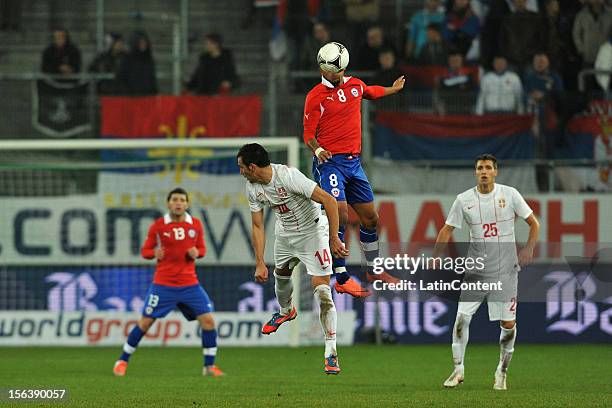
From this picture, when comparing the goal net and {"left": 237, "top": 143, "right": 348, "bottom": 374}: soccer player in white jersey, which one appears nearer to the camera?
{"left": 237, "top": 143, "right": 348, "bottom": 374}: soccer player in white jersey

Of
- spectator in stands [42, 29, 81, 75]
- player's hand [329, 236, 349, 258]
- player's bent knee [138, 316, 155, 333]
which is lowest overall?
player's bent knee [138, 316, 155, 333]

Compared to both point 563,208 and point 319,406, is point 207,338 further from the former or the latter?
point 563,208

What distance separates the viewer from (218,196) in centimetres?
2152

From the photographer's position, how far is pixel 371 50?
22062 millimetres

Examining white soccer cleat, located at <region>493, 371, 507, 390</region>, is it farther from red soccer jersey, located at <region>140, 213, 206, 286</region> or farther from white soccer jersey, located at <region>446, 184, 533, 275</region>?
red soccer jersey, located at <region>140, 213, 206, 286</region>

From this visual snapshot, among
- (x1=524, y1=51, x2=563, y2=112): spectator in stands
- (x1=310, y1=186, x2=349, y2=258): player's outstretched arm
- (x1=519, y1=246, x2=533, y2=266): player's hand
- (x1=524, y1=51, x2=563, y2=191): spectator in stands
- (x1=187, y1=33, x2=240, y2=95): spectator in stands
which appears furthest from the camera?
(x1=187, y1=33, x2=240, y2=95): spectator in stands

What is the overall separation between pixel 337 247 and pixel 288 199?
0.70 metres

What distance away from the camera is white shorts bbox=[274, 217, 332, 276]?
40.1 ft

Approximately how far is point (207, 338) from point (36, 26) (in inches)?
398

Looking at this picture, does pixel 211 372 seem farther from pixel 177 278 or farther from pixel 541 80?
pixel 541 80

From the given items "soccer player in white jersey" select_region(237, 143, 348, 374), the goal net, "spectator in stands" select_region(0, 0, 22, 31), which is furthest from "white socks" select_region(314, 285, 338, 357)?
"spectator in stands" select_region(0, 0, 22, 31)

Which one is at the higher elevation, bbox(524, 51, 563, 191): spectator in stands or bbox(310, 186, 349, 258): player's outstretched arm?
bbox(524, 51, 563, 191): spectator in stands

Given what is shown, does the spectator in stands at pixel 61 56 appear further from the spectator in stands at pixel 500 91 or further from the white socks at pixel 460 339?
the white socks at pixel 460 339

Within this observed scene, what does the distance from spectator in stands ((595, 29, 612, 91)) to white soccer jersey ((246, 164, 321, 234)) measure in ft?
35.6
